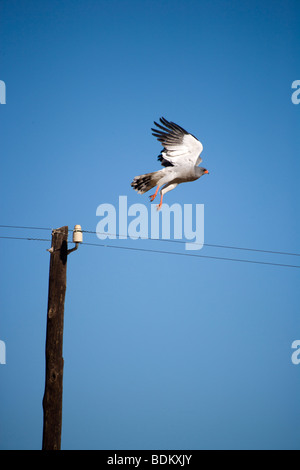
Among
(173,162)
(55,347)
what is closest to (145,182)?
(173,162)

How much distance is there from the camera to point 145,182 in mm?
9289

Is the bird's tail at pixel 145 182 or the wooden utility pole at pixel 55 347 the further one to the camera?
the bird's tail at pixel 145 182

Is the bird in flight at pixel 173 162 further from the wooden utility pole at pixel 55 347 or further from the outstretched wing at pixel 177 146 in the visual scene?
the wooden utility pole at pixel 55 347

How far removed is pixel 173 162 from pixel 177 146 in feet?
1.59

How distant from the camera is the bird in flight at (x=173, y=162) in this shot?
9219 mm

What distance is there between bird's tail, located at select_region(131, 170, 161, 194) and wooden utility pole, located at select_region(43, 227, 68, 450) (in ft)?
6.07

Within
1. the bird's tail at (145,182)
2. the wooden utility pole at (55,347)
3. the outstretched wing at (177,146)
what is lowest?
the wooden utility pole at (55,347)

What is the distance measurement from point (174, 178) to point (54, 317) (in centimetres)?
307

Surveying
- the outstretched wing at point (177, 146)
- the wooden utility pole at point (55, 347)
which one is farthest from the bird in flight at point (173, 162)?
the wooden utility pole at point (55, 347)

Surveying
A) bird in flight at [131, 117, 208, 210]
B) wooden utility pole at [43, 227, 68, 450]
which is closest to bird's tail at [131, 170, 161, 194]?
bird in flight at [131, 117, 208, 210]
